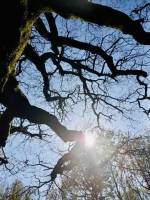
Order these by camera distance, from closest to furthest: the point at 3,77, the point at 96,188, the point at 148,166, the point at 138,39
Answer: the point at 3,77 < the point at 138,39 < the point at 96,188 < the point at 148,166

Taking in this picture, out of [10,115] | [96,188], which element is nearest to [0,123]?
[10,115]

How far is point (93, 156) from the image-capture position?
945 cm

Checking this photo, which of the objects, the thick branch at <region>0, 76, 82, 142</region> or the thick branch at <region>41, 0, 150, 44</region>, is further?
the thick branch at <region>0, 76, 82, 142</region>

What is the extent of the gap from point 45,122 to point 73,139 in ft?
2.99

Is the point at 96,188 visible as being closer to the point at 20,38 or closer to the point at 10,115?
the point at 10,115

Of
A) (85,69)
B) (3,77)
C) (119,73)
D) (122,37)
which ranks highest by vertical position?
(122,37)

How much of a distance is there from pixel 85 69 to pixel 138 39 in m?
Answer: 4.62

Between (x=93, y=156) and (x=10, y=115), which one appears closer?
(x=10, y=115)

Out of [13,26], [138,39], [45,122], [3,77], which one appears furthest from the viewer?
[45,122]

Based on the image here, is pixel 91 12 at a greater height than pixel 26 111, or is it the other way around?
pixel 91 12

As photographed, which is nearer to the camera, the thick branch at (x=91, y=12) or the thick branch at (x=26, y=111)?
the thick branch at (x=91, y=12)

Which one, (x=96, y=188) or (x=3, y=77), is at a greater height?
(x=96, y=188)

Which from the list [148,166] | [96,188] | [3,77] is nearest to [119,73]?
[3,77]

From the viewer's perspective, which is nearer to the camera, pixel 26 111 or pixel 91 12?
pixel 91 12
